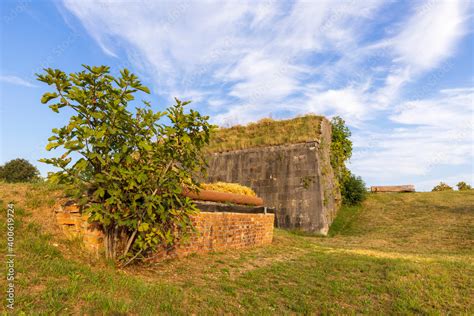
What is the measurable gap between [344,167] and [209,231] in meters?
15.0

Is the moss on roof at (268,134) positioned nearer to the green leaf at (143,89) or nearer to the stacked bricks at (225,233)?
the stacked bricks at (225,233)

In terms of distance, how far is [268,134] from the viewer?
19.2m

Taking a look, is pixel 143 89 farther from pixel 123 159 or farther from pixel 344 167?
pixel 344 167

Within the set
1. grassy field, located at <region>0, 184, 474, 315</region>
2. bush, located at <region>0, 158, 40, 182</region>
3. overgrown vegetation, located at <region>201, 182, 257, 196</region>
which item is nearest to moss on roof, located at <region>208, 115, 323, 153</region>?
overgrown vegetation, located at <region>201, 182, 257, 196</region>

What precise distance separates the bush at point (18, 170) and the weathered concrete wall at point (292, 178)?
11120 mm

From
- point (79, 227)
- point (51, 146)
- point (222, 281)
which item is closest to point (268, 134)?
point (222, 281)

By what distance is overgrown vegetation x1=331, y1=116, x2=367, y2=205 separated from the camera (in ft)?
63.8

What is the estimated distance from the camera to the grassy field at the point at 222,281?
368 centimetres

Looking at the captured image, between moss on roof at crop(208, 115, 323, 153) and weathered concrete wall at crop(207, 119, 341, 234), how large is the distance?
14.1 inches

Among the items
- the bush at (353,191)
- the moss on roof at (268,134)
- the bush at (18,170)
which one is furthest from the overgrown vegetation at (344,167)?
the bush at (18,170)

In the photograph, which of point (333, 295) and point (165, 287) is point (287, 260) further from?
point (165, 287)

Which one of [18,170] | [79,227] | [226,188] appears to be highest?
[18,170]

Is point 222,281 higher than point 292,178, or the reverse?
point 292,178

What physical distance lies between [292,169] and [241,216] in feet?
27.9
